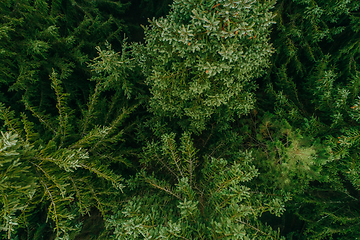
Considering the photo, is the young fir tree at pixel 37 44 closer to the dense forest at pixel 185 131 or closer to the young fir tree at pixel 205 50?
the dense forest at pixel 185 131

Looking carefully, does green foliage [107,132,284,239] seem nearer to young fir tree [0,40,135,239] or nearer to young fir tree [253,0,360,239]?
young fir tree [0,40,135,239]

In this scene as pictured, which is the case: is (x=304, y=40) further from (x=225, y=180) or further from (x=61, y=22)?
(x=61, y=22)

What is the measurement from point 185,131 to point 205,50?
5.22ft

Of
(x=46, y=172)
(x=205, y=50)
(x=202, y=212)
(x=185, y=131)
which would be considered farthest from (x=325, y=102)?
(x=46, y=172)

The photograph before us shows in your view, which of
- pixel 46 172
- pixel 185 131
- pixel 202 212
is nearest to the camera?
pixel 46 172

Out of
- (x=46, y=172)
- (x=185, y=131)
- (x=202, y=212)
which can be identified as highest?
(x=46, y=172)

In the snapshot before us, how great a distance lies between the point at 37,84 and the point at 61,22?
1.72 meters

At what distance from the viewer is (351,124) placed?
3.31 meters

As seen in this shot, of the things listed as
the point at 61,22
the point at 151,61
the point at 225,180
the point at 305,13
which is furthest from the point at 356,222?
the point at 61,22

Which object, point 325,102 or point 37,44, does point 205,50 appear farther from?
point 37,44

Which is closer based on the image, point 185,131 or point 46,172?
point 46,172

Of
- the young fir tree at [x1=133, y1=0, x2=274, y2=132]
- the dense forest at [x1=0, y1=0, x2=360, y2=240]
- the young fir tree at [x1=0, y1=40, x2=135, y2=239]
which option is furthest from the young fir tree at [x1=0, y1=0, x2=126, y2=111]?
the young fir tree at [x1=133, y1=0, x2=274, y2=132]

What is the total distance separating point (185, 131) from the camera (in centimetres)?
341

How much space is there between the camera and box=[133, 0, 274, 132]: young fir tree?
90.0 inches
